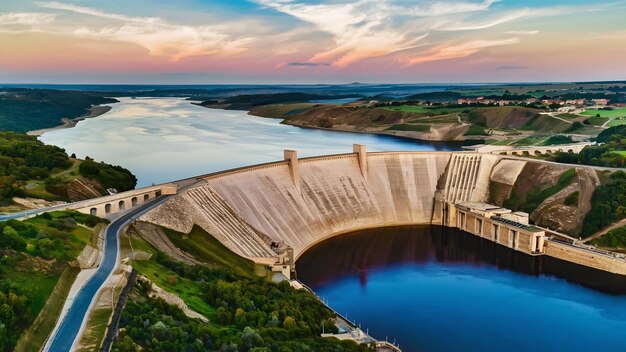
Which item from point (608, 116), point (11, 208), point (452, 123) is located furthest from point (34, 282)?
point (608, 116)

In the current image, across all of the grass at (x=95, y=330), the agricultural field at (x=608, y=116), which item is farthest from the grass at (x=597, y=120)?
the grass at (x=95, y=330)

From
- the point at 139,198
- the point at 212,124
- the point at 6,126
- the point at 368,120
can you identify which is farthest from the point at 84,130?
the point at 139,198

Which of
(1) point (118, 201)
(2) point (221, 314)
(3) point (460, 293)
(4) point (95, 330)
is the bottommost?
(3) point (460, 293)

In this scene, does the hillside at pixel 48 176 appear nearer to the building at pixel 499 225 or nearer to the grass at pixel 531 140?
the building at pixel 499 225

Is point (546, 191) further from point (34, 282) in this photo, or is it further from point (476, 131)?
point (476, 131)

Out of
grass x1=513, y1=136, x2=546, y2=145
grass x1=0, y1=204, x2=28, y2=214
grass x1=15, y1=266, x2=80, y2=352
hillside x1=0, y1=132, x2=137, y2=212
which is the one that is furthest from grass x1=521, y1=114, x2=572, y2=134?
grass x1=15, y1=266, x2=80, y2=352

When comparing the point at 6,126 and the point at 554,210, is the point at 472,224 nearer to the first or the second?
the point at 554,210
